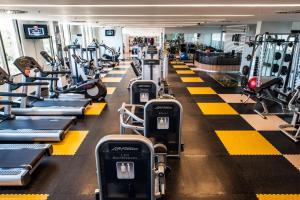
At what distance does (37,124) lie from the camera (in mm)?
4742

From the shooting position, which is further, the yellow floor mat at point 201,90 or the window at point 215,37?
the window at point 215,37

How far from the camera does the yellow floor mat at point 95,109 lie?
6.04 m

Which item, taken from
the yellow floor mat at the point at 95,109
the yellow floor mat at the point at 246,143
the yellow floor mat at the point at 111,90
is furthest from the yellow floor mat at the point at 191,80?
the yellow floor mat at the point at 246,143

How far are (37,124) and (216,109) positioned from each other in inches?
179

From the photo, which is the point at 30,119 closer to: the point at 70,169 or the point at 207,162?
the point at 70,169

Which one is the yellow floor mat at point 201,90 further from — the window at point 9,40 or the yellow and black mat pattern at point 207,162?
the window at point 9,40

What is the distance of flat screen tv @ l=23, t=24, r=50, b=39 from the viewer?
7780mm

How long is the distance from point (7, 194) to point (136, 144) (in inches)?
85.2

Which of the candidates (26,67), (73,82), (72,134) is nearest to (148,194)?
(72,134)

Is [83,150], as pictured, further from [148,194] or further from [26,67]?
[26,67]

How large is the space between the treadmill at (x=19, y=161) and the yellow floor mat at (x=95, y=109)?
2.24 m

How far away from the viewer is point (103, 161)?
2219 millimetres

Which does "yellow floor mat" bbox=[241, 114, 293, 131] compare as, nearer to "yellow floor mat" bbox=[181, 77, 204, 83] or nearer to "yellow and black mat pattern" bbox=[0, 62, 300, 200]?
"yellow and black mat pattern" bbox=[0, 62, 300, 200]

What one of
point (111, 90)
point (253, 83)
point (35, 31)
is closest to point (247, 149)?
point (253, 83)
